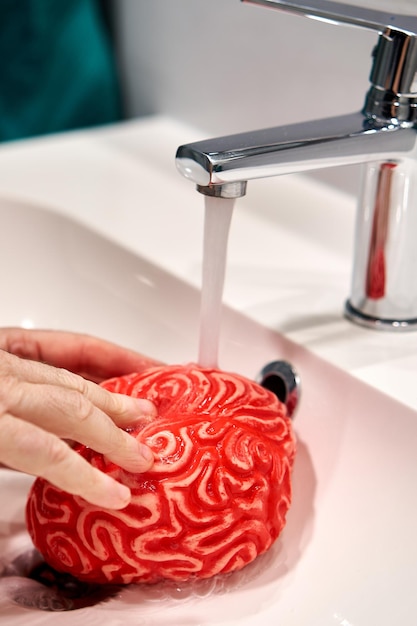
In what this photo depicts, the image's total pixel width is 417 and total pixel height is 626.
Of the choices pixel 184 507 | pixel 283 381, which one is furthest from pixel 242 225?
pixel 184 507

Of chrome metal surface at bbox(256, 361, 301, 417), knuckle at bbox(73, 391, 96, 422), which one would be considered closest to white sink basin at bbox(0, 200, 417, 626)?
chrome metal surface at bbox(256, 361, 301, 417)

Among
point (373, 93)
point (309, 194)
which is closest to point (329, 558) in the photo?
point (373, 93)

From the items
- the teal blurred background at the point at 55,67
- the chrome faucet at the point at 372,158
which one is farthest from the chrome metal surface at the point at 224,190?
the teal blurred background at the point at 55,67

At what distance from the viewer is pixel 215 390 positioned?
1.47ft

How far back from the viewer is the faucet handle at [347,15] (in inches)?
18.6

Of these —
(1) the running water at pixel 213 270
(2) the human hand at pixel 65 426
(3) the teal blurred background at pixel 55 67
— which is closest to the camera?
(2) the human hand at pixel 65 426

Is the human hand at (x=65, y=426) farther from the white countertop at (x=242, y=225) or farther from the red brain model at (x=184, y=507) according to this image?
the white countertop at (x=242, y=225)

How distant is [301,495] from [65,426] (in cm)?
20

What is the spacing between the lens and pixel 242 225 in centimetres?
70

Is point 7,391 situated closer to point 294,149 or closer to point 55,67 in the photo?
point 294,149

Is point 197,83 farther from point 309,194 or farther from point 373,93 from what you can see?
point 373,93

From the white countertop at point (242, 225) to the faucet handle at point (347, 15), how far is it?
0.20 metres

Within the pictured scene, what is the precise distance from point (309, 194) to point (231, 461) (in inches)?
15.7

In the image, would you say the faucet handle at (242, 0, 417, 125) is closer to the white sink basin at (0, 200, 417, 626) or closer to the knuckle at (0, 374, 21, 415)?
the white sink basin at (0, 200, 417, 626)
